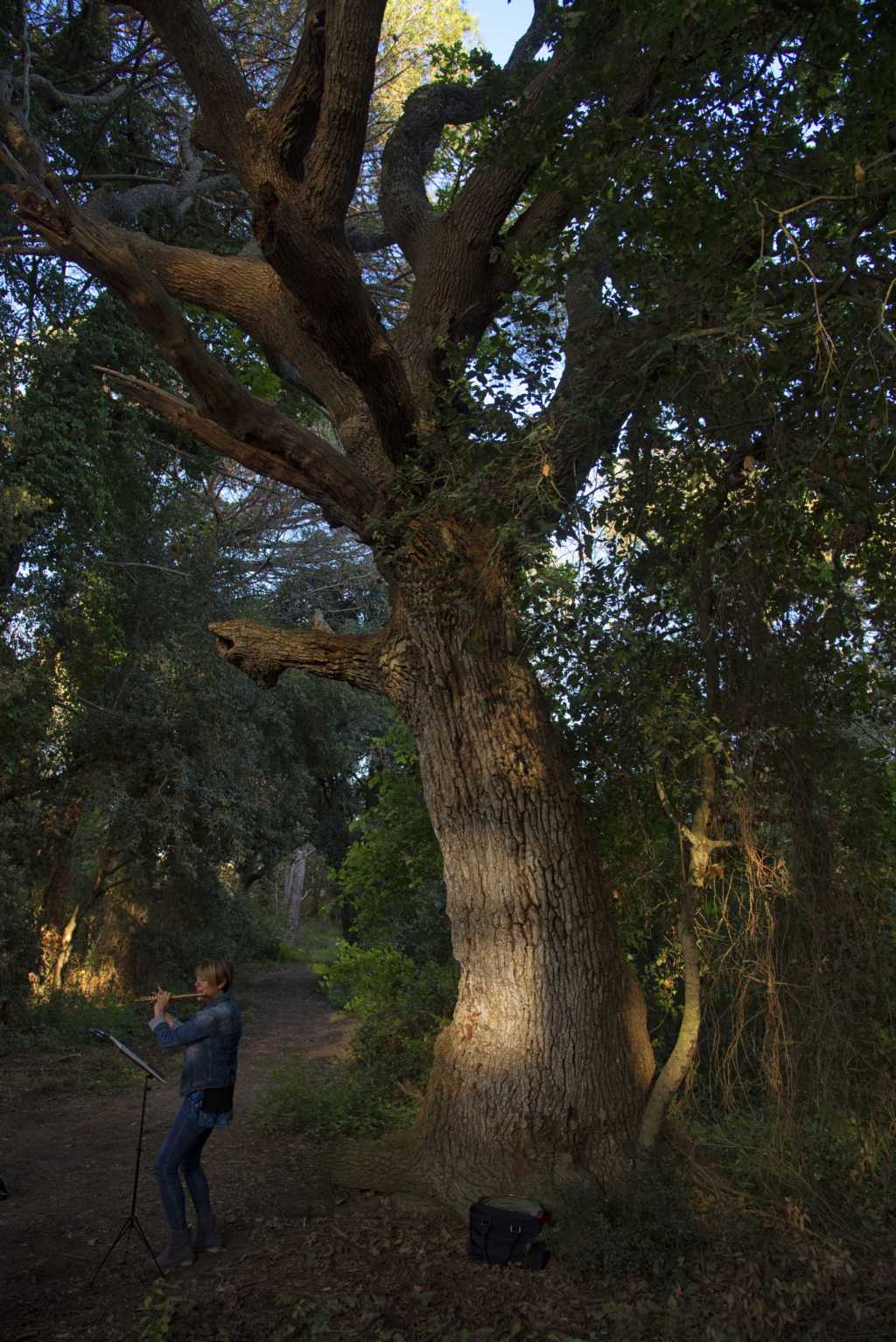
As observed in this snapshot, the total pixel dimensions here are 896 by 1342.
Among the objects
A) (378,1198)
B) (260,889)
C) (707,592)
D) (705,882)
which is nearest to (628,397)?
(707,592)

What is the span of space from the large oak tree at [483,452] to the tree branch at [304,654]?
2cm

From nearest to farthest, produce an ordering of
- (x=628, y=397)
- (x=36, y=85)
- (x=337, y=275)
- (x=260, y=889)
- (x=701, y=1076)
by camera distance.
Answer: (x=628, y=397)
(x=337, y=275)
(x=701, y=1076)
(x=36, y=85)
(x=260, y=889)

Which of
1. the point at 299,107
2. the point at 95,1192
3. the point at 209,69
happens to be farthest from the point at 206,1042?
the point at 209,69

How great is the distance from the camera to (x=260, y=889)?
88.5 feet

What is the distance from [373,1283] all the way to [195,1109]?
1.23 meters

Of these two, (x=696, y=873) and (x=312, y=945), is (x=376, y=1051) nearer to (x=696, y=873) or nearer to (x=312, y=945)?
(x=696, y=873)

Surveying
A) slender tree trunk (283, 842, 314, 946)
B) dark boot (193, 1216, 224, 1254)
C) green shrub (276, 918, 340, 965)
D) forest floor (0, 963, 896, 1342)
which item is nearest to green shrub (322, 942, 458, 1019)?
forest floor (0, 963, 896, 1342)

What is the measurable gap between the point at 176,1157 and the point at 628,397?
14.8 feet

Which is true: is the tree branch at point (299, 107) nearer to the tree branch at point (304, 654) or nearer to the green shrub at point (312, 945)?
the tree branch at point (304, 654)

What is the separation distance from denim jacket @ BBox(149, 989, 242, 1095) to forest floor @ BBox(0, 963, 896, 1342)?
36.5 inches

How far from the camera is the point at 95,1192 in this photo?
6605 mm

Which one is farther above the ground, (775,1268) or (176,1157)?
(176,1157)

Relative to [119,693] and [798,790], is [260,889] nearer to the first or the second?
[119,693]

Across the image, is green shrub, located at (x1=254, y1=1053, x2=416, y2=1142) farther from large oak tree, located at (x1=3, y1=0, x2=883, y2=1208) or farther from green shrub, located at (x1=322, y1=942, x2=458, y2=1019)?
large oak tree, located at (x1=3, y1=0, x2=883, y2=1208)
